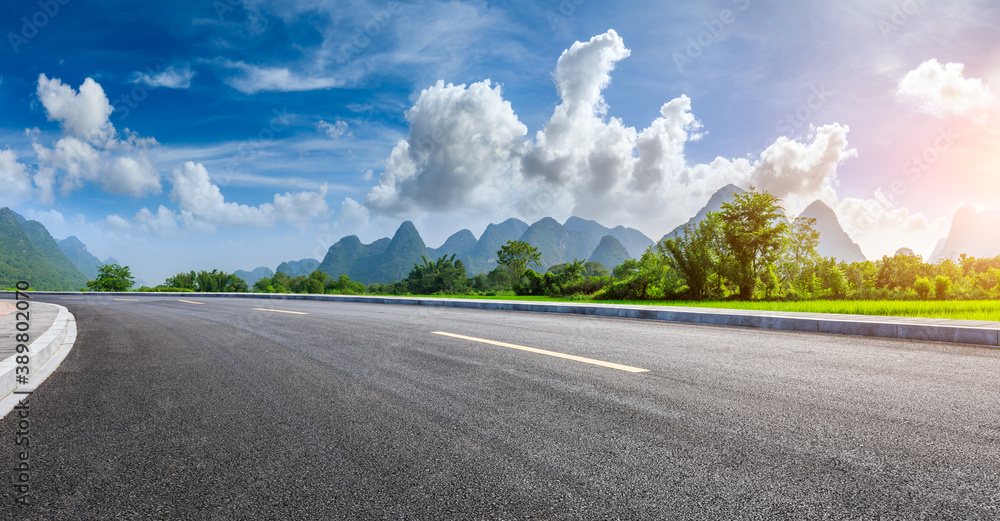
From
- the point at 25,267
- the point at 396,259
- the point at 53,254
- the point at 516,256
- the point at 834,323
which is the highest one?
the point at 53,254

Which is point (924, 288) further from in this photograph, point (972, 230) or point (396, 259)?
point (972, 230)

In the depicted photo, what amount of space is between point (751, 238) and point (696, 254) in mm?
1857

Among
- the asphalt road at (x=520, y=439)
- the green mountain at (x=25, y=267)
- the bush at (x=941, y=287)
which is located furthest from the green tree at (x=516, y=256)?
the green mountain at (x=25, y=267)

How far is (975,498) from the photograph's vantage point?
1806 mm

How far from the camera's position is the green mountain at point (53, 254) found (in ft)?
406

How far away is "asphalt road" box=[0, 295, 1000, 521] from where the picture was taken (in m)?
1.87

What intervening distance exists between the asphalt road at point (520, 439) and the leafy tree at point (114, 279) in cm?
5589

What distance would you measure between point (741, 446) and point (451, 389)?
81.6 inches

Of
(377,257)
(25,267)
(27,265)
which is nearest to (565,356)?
(25,267)

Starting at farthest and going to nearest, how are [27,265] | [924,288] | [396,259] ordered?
1. [396,259]
2. [27,265]
3. [924,288]

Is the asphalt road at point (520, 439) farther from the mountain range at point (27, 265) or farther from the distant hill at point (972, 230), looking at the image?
the distant hill at point (972, 230)

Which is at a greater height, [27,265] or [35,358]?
[27,265]

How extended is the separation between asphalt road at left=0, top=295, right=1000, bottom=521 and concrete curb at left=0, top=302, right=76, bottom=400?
23 cm

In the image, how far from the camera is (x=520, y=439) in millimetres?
2518
